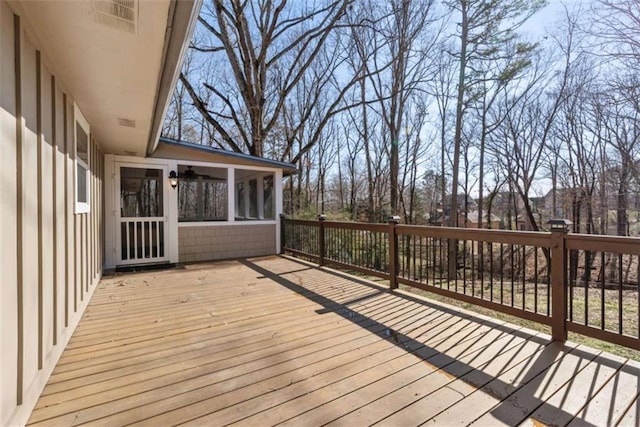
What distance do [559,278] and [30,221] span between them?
3.78 metres

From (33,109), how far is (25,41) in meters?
0.39

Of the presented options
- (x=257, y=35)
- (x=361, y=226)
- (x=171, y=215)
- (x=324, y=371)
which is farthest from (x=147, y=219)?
(x=257, y=35)

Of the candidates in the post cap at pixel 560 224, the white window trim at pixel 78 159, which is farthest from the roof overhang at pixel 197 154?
the post cap at pixel 560 224

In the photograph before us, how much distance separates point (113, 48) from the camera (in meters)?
2.23

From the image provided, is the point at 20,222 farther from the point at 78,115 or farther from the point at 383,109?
the point at 383,109

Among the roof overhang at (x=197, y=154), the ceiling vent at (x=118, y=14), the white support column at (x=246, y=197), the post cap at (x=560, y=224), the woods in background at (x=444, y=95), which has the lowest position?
the post cap at (x=560, y=224)

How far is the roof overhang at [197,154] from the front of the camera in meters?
6.19

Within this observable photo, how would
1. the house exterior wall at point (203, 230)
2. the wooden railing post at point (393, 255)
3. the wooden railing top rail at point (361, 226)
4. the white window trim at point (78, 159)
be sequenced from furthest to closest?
1. the house exterior wall at point (203, 230)
2. the wooden railing top rail at point (361, 226)
3. the wooden railing post at point (393, 255)
4. the white window trim at point (78, 159)

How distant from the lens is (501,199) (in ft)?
63.3

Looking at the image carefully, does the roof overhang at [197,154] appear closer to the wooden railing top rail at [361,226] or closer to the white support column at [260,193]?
the white support column at [260,193]

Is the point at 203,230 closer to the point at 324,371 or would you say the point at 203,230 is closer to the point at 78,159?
the point at 78,159

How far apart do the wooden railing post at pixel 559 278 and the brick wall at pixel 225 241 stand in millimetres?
5796

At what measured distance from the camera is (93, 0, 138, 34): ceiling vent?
1.74m

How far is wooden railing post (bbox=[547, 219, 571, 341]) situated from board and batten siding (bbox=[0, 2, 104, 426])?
3603 mm
